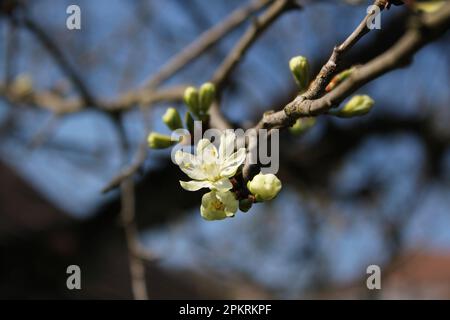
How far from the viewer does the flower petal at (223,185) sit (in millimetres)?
1148

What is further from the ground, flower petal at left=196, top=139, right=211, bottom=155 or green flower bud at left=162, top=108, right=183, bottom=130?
green flower bud at left=162, top=108, right=183, bottom=130

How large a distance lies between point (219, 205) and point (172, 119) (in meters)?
0.37

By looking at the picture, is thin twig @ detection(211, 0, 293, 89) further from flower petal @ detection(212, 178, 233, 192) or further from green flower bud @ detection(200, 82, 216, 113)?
flower petal @ detection(212, 178, 233, 192)

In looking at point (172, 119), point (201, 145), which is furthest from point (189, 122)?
point (201, 145)

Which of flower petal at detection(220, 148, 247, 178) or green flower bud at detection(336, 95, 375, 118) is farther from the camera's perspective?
green flower bud at detection(336, 95, 375, 118)

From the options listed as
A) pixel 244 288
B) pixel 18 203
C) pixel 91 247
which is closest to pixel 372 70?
pixel 91 247

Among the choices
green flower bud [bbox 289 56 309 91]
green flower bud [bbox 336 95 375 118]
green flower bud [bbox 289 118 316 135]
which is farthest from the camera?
green flower bud [bbox 289 118 316 135]

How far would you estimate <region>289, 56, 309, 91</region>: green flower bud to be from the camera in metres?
1.25

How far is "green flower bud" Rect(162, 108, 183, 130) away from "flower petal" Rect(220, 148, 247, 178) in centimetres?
29

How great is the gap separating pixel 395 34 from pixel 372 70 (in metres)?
2.43

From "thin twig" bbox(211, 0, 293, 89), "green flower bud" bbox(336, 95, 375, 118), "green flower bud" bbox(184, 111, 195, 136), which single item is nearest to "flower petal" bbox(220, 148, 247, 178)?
"green flower bud" bbox(184, 111, 195, 136)

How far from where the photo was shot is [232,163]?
121cm

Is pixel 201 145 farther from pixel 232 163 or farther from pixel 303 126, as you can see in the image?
pixel 303 126
